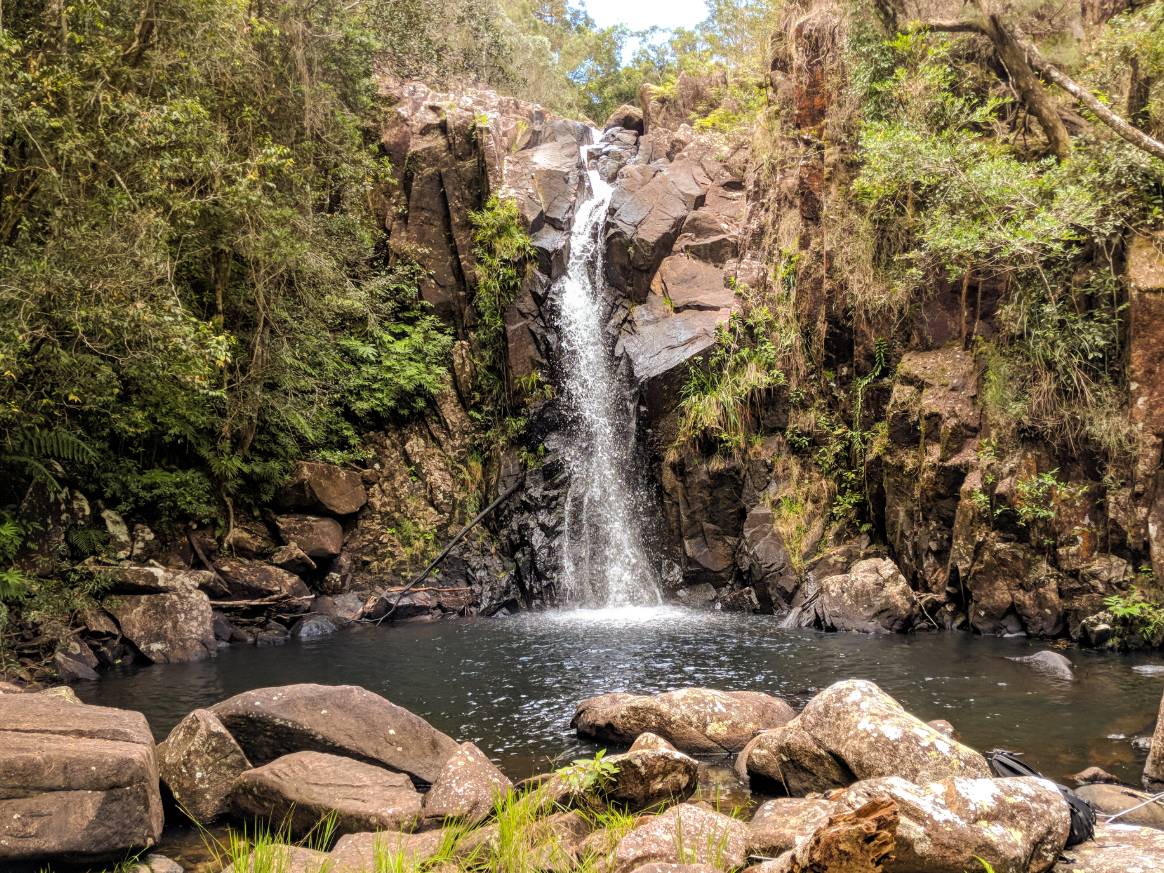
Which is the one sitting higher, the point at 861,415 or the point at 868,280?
the point at 868,280

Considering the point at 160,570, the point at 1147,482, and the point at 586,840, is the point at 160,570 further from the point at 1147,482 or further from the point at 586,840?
the point at 1147,482

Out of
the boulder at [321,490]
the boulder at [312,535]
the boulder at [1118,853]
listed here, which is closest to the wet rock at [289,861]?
the boulder at [1118,853]

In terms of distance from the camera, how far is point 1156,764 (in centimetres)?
586

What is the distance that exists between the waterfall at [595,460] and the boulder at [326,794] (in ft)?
34.1

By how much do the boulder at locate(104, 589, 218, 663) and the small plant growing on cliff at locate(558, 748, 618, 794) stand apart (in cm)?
876

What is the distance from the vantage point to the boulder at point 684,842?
385cm

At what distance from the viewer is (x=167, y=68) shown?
1177cm

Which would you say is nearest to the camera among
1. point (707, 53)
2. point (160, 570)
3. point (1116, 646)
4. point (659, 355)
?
point (1116, 646)

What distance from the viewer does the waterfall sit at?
16172 millimetres

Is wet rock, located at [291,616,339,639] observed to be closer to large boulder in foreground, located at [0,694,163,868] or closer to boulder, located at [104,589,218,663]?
boulder, located at [104,589,218,663]

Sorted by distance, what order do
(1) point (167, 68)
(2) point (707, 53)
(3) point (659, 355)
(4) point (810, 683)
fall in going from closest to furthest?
(4) point (810, 683) → (1) point (167, 68) → (3) point (659, 355) → (2) point (707, 53)

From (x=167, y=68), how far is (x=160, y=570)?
783cm

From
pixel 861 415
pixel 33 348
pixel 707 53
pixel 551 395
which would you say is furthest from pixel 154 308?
pixel 707 53

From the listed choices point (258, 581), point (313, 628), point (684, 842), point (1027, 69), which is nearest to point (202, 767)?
point (684, 842)
